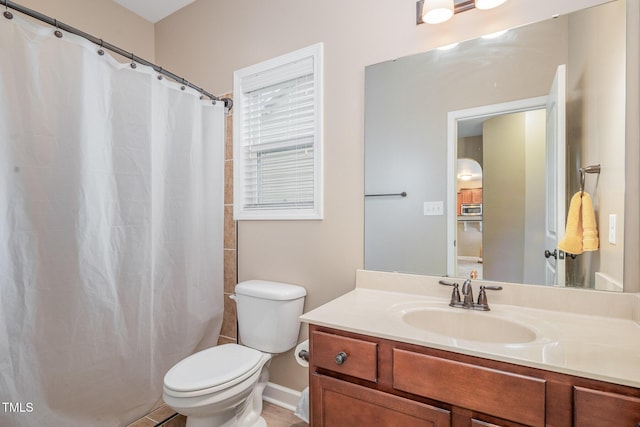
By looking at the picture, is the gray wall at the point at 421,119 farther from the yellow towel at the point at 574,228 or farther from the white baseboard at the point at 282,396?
the white baseboard at the point at 282,396

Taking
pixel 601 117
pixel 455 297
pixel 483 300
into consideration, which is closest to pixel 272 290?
pixel 455 297

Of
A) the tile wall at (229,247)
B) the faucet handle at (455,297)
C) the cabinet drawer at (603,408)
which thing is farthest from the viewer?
the tile wall at (229,247)

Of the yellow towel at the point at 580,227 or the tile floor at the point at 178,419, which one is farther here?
the tile floor at the point at 178,419

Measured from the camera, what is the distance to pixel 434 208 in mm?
1453

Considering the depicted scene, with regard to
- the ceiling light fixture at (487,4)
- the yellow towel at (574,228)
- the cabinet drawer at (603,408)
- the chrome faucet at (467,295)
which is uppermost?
the ceiling light fixture at (487,4)

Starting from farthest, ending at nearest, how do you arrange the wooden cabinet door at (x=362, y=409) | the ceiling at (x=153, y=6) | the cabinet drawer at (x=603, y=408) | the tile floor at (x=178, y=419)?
the ceiling at (x=153, y=6)
the tile floor at (x=178, y=419)
the wooden cabinet door at (x=362, y=409)
the cabinet drawer at (x=603, y=408)

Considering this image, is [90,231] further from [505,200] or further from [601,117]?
[601,117]

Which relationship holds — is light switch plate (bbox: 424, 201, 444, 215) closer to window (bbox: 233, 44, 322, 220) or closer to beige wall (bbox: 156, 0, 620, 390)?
beige wall (bbox: 156, 0, 620, 390)

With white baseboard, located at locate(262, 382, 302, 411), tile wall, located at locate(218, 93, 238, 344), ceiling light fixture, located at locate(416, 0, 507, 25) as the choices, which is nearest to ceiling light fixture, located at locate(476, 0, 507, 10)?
ceiling light fixture, located at locate(416, 0, 507, 25)

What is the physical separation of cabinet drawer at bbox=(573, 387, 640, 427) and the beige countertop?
0.04m

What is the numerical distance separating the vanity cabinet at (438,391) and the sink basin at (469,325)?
0.25m

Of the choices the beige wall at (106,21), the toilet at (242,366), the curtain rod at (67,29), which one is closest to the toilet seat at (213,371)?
the toilet at (242,366)

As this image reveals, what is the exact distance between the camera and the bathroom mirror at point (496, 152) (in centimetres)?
113

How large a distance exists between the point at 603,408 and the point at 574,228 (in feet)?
2.20
